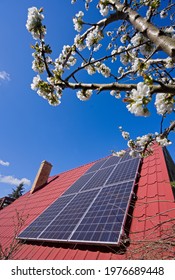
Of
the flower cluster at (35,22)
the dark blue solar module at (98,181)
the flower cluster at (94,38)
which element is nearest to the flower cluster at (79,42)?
the flower cluster at (94,38)

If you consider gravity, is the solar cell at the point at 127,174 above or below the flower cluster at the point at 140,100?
above

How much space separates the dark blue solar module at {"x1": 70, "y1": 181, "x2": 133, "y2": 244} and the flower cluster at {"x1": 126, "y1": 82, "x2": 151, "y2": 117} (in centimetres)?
165

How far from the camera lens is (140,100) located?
142 centimetres

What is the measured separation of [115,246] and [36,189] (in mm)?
9737

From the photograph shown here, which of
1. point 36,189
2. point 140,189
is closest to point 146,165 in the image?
point 140,189

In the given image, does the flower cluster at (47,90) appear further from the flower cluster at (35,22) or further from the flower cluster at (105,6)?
the flower cluster at (105,6)

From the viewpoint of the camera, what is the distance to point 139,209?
11.1ft

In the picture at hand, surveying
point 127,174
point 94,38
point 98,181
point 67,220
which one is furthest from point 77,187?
point 94,38

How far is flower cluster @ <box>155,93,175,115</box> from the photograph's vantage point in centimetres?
160

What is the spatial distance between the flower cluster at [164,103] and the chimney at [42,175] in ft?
36.7

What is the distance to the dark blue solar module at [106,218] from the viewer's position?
283 cm

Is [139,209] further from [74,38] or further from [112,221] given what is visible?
[74,38]

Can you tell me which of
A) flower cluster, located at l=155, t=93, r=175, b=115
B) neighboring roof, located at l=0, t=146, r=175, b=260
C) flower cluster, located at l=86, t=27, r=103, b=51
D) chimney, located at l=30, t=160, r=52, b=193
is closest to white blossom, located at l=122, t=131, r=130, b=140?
neighboring roof, located at l=0, t=146, r=175, b=260

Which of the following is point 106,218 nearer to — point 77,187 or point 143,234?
point 143,234
